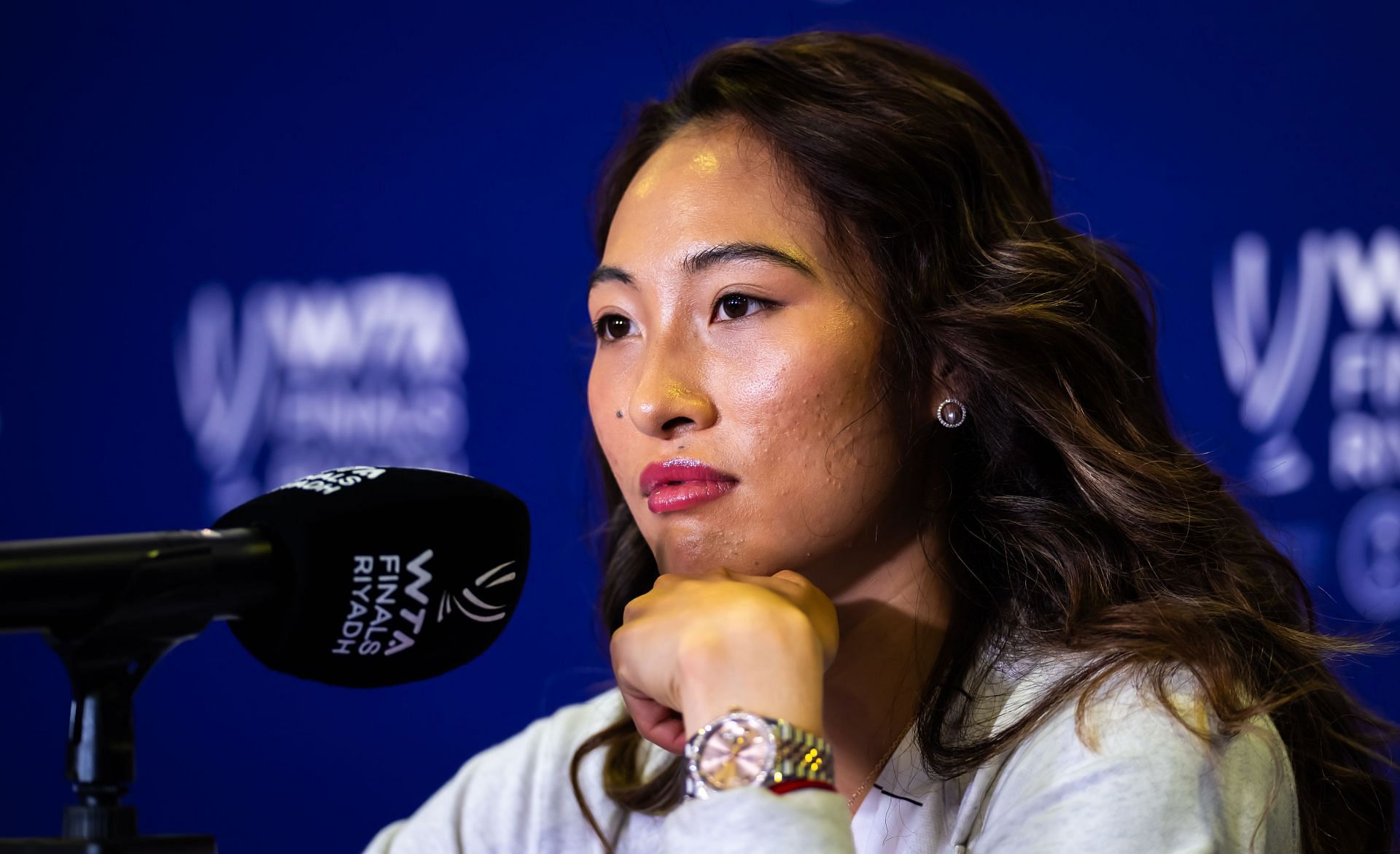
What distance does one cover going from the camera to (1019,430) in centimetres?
126

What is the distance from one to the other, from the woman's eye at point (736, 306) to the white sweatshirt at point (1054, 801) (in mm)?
399

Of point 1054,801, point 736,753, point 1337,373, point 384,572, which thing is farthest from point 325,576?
point 1337,373

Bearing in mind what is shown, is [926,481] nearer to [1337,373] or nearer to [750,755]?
[750,755]

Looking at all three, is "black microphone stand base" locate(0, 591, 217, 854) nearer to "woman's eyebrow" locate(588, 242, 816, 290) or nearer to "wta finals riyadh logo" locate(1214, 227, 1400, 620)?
"woman's eyebrow" locate(588, 242, 816, 290)

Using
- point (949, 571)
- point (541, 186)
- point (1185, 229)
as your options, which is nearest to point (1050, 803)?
point (949, 571)

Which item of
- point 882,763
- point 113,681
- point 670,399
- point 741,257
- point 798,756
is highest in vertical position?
point 741,257

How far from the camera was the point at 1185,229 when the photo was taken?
2.03 m

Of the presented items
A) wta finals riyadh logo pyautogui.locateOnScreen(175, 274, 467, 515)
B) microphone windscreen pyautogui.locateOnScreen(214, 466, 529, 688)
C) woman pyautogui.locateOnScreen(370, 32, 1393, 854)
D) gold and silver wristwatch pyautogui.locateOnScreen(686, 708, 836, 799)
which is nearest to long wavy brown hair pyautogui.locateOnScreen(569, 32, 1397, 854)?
woman pyautogui.locateOnScreen(370, 32, 1393, 854)

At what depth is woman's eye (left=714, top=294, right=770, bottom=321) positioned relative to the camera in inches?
46.1

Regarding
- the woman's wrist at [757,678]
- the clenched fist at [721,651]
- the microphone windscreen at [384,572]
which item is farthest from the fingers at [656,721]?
the microphone windscreen at [384,572]

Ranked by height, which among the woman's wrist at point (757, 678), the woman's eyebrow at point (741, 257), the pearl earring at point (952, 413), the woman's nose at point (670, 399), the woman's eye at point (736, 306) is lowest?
the woman's wrist at point (757, 678)

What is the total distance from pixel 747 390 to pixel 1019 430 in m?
0.29

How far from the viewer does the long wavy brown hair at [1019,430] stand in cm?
120

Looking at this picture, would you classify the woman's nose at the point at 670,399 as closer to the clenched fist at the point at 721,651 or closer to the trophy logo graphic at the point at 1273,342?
the clenched fist at the point at 721,651
